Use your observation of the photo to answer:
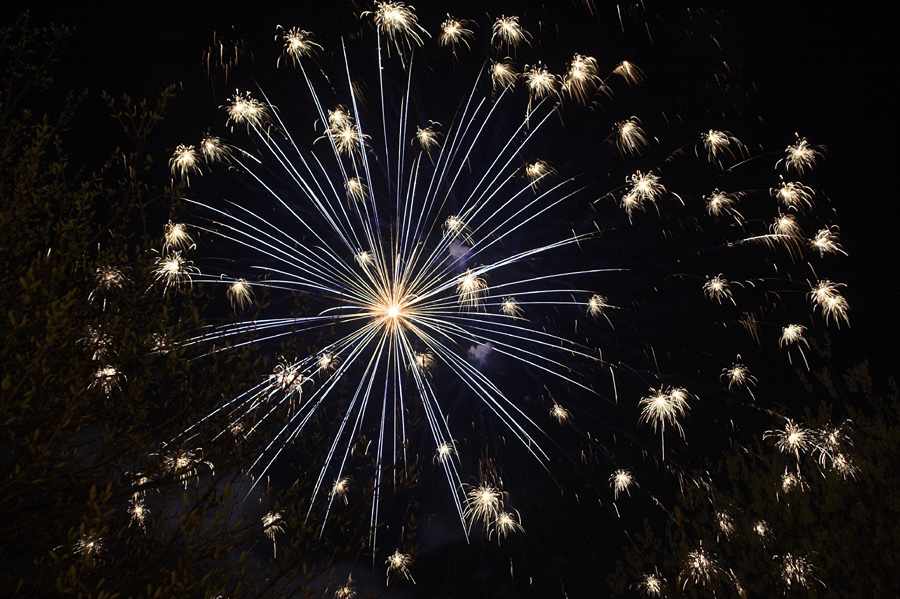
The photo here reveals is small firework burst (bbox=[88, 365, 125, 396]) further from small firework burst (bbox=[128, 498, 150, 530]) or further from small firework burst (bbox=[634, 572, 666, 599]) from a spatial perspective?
small firework burst (bbox=[634, 572, 666, 599])

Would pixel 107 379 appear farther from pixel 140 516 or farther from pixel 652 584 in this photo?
pixel 652 584

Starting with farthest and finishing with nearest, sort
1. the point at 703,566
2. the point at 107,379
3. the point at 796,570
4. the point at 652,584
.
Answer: the point at 652,584 < the point at 703,566 < the point at 796,570 < the point at 107,379

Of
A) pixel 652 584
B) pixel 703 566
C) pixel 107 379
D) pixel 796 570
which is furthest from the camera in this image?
pixel 652 584

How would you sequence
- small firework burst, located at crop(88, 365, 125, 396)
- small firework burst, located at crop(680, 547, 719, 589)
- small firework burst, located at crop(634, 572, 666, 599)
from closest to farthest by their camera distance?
small firework burst, located at crop(88, 365, 125, 396)
small firework burst, located at crop(680, 547, 719, 589)
small firework burst, located at crop(634, 572, 666, 599)

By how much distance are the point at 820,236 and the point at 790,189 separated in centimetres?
156

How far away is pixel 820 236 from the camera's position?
1507 centimetres

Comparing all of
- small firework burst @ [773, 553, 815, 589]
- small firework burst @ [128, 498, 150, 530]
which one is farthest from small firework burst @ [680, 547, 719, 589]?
small firework burst @ [128, 498, 150, 530]

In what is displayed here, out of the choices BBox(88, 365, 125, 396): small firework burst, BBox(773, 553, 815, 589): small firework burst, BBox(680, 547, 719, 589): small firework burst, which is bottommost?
BBox(773, 553, 815, 589): small firework burst

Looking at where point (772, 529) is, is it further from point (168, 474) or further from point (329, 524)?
point (168, 474)

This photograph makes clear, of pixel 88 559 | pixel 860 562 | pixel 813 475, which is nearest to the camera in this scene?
pixel 88 559

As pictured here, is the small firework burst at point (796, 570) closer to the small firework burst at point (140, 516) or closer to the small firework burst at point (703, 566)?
the small firework burst at point (703, 566)

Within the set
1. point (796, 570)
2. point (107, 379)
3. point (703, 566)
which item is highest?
point (107, 379)

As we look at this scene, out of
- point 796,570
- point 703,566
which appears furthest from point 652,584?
point 796,570

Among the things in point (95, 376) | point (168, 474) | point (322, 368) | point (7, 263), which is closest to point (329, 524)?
point (168, 474)
